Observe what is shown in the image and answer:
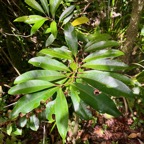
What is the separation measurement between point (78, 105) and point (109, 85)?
12cm

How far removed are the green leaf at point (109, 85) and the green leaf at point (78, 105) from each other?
0.06 metres

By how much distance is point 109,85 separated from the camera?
77 centimetres

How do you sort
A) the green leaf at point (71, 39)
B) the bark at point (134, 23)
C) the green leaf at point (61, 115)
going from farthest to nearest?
the bark at point (134, 23), the green leaf at point (71, 39), the green leaf at point (61, 115)

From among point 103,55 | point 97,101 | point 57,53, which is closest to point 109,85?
point 97,101

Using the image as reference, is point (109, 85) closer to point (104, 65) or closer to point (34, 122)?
point (104, 65)

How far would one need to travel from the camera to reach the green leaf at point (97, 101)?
0.76m

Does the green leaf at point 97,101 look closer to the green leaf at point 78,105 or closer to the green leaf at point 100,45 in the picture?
the green leaf at point 78,105

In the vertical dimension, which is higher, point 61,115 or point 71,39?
point 71,39

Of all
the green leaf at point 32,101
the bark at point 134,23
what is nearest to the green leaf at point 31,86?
the green leaf at point 32,101

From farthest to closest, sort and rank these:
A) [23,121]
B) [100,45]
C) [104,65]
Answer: [23,121], [100,45], [104,65]

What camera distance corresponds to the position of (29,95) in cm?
81

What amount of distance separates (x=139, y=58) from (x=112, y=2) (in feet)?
1.63

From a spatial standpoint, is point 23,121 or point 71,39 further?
point 23,121

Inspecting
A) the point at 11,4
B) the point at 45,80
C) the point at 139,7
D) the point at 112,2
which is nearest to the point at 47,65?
the point at 45,80
